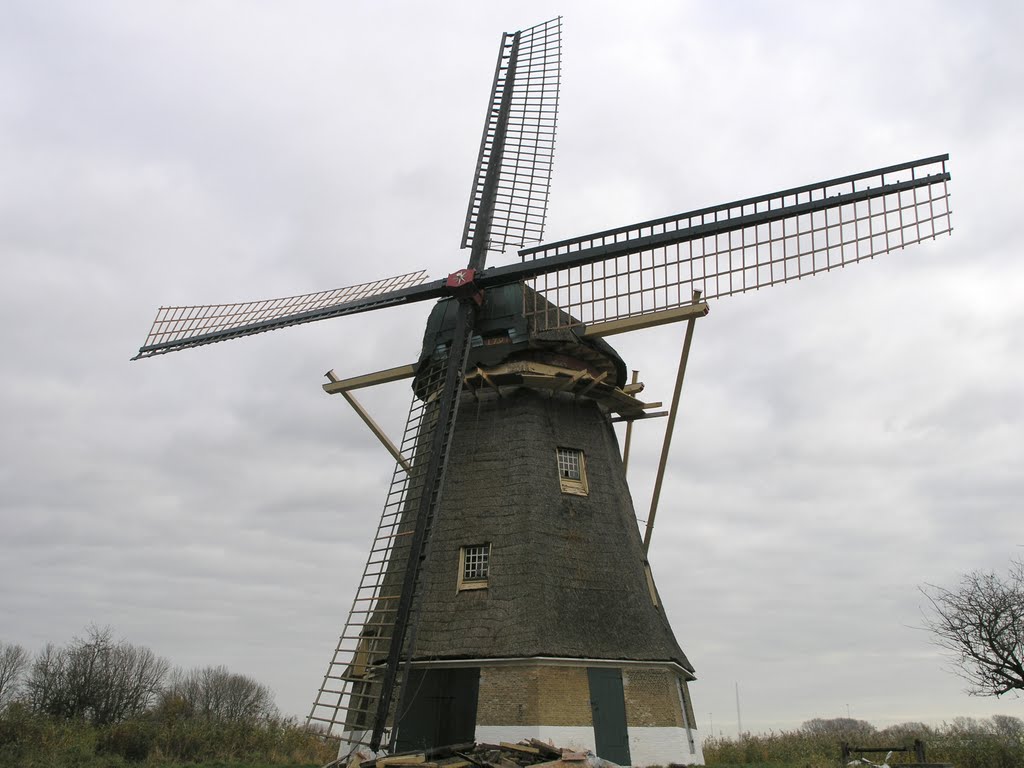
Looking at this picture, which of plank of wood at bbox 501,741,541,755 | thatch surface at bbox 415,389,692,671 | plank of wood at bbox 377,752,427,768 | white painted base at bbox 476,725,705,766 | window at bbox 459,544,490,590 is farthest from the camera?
window at bbox 459,544,490,590

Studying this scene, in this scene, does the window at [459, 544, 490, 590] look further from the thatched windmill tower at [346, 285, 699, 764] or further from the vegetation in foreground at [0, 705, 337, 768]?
the vegetation in foreground at [0, 705, 337, 768]

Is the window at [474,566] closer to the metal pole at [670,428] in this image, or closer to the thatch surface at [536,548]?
the thatch surface at [536,548]

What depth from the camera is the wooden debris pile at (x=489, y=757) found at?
Answer: 10109 mm

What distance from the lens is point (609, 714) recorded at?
42.1 feet

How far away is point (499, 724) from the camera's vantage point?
1245 cm

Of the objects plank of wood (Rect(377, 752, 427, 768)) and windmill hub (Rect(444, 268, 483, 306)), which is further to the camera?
windmill hub (Rect(444, 268, 483, 306))

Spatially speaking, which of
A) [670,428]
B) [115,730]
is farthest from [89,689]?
[670,428]

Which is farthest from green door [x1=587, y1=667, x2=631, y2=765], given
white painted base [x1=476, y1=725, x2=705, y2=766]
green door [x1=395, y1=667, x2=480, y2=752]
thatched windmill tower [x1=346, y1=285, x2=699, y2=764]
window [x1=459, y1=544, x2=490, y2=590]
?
green door [x1=395, y1=667, x2=480, y2=752]

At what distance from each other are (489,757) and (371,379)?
822 cm

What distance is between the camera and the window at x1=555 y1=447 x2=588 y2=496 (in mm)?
15055

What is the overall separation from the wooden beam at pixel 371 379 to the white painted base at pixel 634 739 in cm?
720

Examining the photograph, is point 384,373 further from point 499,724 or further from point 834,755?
point 834,755

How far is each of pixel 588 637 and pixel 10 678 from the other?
109 feet

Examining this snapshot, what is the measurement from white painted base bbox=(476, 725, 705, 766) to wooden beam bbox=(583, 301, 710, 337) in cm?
690
